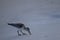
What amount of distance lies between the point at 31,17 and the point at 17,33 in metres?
0.24

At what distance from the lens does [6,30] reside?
4.68 feet

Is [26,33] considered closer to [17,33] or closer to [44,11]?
[17,33]

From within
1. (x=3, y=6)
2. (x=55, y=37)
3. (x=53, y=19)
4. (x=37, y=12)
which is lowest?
(x=55, y=37)

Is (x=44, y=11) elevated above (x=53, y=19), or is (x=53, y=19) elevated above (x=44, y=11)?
(x=44, y=11)

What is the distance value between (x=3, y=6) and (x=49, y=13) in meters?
0.53

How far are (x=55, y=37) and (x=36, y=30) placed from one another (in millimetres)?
229

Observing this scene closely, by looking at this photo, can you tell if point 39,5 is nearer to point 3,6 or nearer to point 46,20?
point 46,20

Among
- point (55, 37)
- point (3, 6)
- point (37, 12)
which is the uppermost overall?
point (3, 6)

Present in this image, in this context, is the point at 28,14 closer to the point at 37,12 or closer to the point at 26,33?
the point at 37,12

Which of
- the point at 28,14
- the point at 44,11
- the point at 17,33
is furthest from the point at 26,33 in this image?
the point at 44,11

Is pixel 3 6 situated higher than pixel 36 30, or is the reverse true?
pixel 3 6

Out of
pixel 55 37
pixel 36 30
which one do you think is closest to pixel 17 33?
pixel 36 30

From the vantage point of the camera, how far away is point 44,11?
1.47m

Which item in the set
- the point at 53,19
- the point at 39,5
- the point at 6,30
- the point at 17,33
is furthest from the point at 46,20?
the point at 6,30
